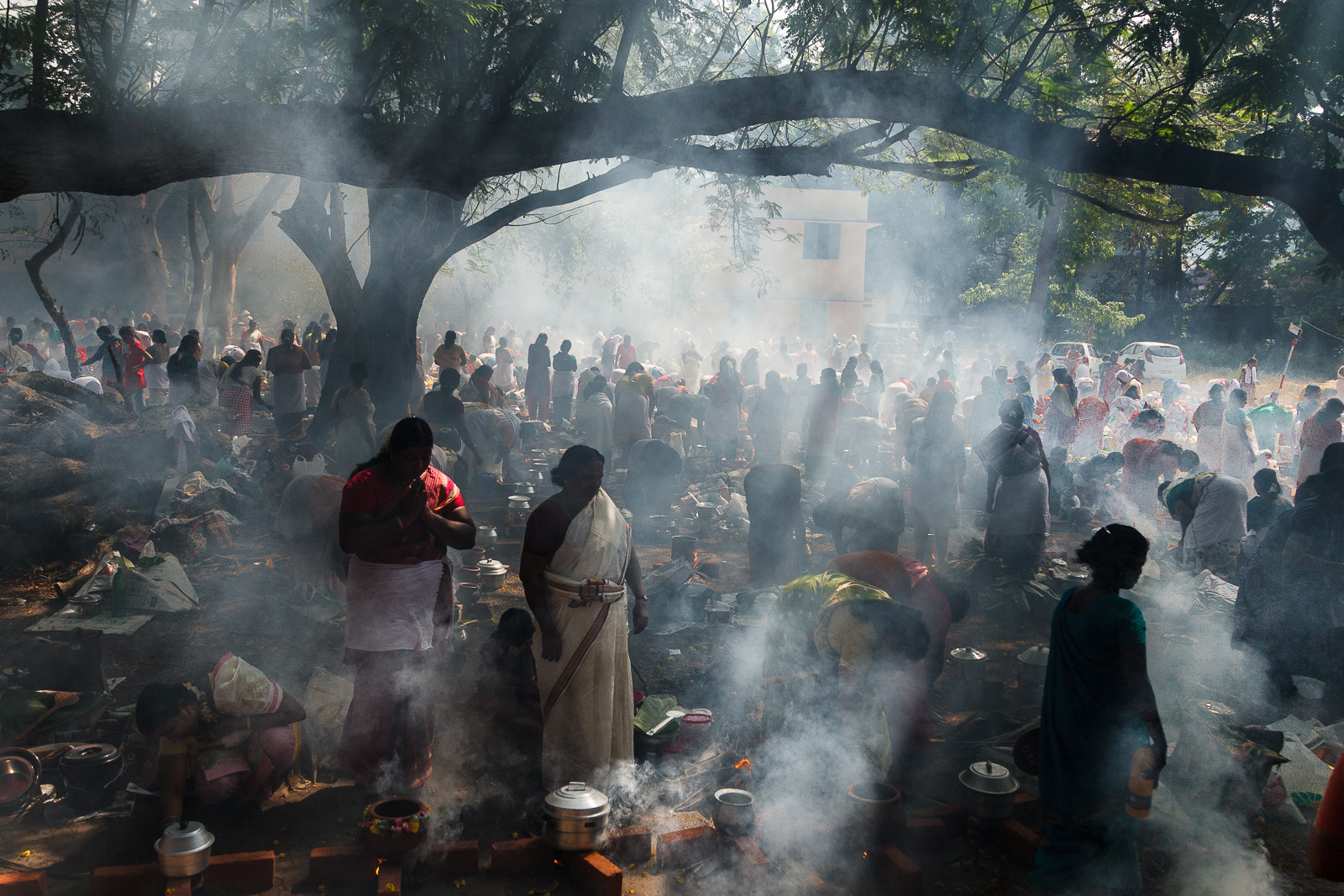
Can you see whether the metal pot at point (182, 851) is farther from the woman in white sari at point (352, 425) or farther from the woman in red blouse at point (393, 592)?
the woman in white sari at point (352, 425)

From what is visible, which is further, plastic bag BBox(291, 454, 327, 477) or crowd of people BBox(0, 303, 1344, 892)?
plastic bag BBox(291, 454, 327, 477)

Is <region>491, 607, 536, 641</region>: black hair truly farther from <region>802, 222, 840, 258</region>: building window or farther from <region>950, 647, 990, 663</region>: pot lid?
<region>802, 222, 840, 258</region>: building window

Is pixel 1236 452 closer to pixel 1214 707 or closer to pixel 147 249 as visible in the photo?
pixel 1214 707

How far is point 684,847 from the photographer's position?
354cm

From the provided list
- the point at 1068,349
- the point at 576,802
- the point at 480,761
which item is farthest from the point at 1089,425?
the point at 1068,349

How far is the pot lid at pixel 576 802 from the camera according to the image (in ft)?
10.9

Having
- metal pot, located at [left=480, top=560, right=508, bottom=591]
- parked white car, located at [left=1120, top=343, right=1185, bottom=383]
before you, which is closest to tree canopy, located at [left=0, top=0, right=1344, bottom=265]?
metal pot, located at [left=480, top=560, right=508, bottom=591]

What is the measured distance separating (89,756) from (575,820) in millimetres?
2176

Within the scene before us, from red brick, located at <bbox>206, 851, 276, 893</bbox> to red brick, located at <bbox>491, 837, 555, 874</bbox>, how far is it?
32.1 inches

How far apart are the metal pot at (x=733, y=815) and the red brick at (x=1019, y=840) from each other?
3.51 feet

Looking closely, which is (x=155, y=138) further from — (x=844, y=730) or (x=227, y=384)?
(x=227, y=384)

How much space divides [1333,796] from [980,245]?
3560 centimetres

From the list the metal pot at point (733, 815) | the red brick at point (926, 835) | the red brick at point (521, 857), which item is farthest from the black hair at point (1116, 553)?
the red brick at point (521, 857)

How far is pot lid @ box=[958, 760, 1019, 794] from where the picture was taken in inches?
150
